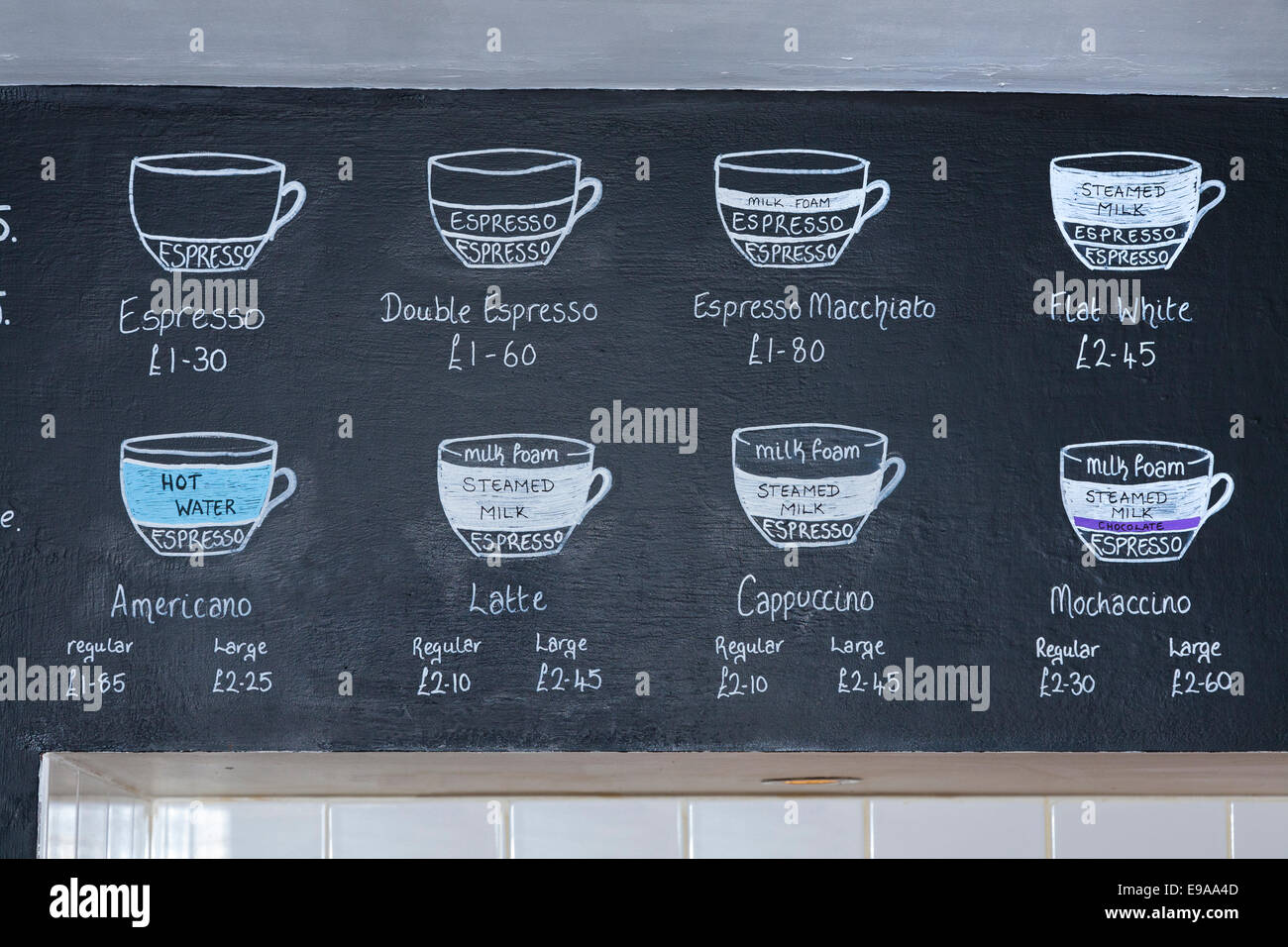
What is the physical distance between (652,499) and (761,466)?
0.16 metres

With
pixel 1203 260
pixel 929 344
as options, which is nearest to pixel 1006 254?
pixel 929 344

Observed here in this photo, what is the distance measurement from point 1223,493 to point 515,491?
967 millimetres

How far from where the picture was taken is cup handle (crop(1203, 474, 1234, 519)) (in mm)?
1632

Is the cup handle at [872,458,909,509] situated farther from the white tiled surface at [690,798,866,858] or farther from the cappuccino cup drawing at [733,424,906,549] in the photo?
the white tiled surface at [690,798,866,858]

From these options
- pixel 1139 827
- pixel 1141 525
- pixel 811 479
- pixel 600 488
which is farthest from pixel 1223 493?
pixel 600 488

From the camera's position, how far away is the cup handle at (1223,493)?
163cm

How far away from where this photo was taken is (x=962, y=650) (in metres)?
1.60

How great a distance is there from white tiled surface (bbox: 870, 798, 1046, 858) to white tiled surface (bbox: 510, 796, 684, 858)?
14.2 inches

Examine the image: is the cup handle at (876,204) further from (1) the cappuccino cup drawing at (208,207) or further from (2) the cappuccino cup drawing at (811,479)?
(1) the cappuccino cup drawing at (208,207)

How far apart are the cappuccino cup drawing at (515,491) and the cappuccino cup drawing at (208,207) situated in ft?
1.30

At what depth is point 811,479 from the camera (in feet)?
5.37

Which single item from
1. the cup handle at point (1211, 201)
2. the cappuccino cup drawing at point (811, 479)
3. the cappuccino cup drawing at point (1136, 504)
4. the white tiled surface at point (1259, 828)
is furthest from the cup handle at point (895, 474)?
the white tiled surface at point (1259, 828)

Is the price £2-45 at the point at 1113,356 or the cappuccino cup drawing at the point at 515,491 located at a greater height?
the price £2-45 at the point at 1113,356
